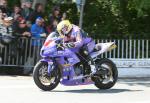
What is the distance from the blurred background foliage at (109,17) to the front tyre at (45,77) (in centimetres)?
776

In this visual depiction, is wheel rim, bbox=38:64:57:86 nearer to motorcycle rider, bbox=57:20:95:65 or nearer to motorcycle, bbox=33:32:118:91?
motorcycle, bbox=33:32:118:91

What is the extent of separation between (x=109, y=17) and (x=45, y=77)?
370 inches

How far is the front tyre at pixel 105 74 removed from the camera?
46.0 feet

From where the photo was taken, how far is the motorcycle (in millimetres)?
13516

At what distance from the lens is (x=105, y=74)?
1407 centimetres

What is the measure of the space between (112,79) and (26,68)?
3.99 metres

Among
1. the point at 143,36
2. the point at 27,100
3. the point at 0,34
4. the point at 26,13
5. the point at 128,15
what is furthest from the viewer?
the point at 128,15

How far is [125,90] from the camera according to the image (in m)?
13.9

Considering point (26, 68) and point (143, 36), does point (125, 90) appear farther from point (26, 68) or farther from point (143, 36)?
point (143, 36)

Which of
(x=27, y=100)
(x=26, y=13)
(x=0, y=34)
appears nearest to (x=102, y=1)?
(x=26, y=13)

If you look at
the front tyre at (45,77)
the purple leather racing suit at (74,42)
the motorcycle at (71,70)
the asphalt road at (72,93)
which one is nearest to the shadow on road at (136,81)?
the asphalt road at (72,93)

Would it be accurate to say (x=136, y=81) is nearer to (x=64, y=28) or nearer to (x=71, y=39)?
(x=71, y=39)

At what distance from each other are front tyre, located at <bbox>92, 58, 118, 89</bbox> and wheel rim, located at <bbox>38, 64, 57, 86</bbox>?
3.47 feet

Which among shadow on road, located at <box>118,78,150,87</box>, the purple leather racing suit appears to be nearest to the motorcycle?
the purple leather racing suit
